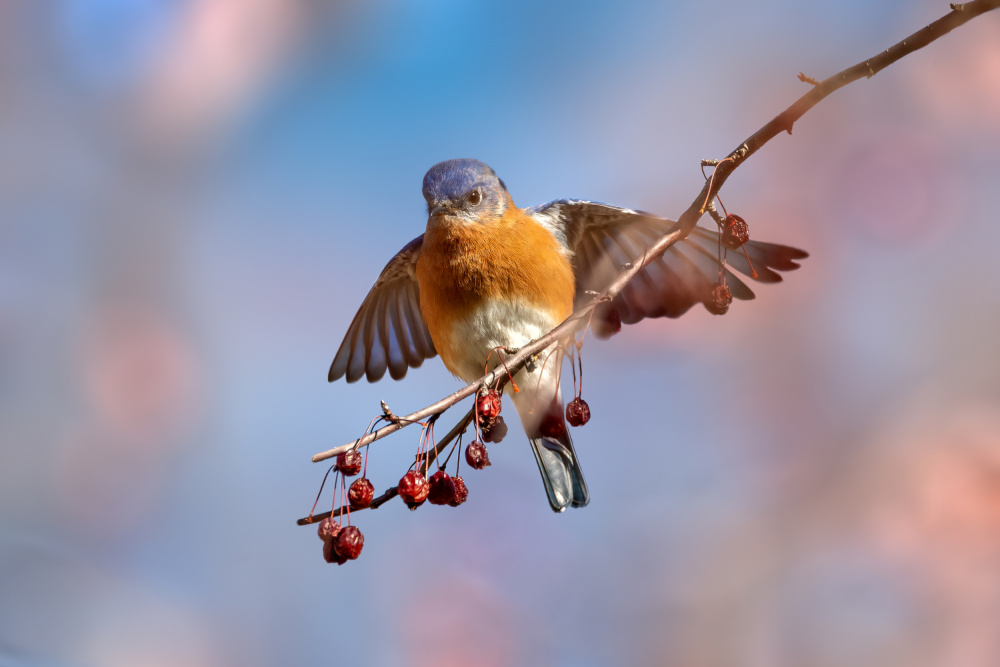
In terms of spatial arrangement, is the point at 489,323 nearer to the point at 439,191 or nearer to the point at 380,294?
the point at 439,191

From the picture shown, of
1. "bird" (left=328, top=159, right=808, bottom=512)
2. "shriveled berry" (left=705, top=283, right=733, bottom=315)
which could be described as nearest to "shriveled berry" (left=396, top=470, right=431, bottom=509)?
"shriveled berry" (left=705, top=283, right=733, bottom=315)

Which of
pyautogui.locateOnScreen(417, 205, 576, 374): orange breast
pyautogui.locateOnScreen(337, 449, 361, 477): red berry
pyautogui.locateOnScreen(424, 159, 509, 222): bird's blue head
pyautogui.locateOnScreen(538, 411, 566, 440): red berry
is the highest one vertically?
pyautogui.locateOnScreen(424, 159, 509, 222): bird's blue head

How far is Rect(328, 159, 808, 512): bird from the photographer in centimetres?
131

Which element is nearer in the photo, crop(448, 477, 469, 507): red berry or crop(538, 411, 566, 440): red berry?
crop(448, 477, 469, 507): red berry

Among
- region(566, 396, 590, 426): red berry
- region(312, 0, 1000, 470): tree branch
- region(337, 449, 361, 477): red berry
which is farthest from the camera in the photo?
region(566, 396, 590, 426): red berry

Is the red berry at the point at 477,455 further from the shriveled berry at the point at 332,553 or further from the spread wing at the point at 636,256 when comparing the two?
the spread wing at the point at 636,256

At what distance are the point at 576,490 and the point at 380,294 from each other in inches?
27.6

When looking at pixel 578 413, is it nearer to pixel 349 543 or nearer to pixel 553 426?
pixel 349 543

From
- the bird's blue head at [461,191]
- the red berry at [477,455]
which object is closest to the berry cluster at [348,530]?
the red berry at [477,455]

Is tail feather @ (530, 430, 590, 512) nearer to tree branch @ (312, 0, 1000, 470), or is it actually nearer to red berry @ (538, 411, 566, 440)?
red berry @ (538, 411, 566, 440)

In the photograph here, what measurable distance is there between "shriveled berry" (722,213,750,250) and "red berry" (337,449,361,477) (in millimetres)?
453

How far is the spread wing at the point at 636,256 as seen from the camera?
1.38 meters

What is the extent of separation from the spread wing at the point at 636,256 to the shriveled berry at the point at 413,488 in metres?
0.74

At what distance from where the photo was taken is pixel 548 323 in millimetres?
1348
